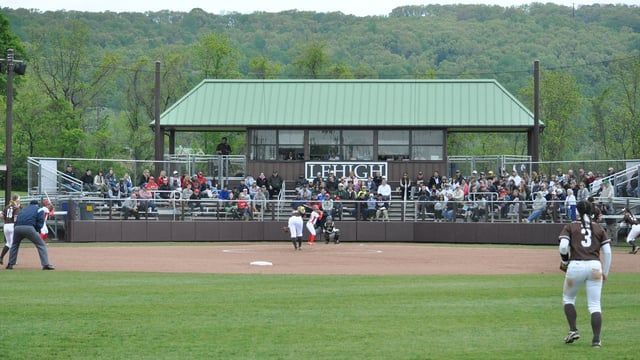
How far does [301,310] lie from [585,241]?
5388 millimetres

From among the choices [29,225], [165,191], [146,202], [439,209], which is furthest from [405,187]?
[29,225]

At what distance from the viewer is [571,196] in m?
36.4

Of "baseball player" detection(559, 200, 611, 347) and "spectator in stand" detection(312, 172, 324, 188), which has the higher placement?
"spectator in stand" detection(312, 172, 324, 188)

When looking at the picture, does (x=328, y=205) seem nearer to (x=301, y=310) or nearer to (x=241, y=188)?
(x=241, y=188)

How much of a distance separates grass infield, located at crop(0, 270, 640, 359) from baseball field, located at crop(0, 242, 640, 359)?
1.0 inches

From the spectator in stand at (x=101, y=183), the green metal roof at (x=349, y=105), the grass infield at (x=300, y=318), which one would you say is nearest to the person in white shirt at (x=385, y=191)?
the green metal roof at (x=349, y=105)

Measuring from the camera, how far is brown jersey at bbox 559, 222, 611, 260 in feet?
42.0

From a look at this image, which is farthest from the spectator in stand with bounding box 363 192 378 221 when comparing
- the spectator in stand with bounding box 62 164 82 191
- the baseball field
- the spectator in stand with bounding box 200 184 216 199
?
the spectator in stand with bounding box 62 164 82 191

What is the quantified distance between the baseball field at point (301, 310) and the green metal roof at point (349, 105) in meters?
17.8

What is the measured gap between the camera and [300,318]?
15.3 meters

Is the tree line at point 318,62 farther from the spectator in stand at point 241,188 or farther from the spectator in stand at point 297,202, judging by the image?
the spectator in stand at point 297,202

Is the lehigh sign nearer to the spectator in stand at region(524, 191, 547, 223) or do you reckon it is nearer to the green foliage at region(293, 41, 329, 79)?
the spectator in stand at region(524, 191, 547, 223)

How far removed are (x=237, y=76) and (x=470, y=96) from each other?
76.7 ft

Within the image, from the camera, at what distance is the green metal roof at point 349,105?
4553 cm
